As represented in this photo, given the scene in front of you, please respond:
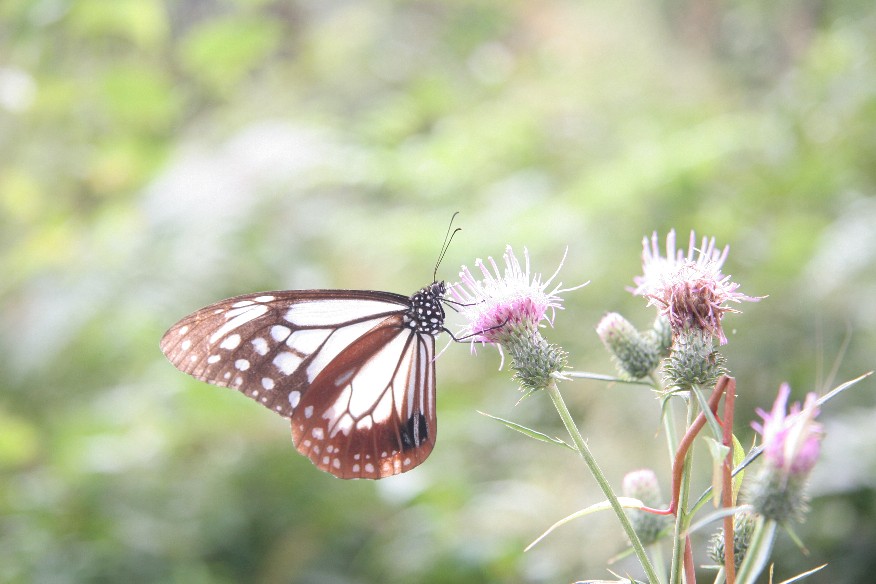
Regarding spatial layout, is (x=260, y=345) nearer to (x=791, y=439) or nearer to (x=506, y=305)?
(x=506, y=305)

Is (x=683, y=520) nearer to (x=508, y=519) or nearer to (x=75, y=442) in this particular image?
(x=508, y=519)

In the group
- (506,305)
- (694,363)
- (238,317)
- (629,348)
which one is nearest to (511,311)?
(506,305)

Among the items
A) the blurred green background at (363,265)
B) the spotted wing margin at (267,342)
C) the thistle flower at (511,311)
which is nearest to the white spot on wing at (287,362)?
the spotted wing margin at (267,342)

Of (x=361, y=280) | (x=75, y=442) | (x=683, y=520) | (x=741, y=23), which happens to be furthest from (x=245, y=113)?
(x=683, y=520)

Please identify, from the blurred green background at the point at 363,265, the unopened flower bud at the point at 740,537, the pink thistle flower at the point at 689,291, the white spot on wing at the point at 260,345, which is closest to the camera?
the unopened flower bud at the point at 740,537

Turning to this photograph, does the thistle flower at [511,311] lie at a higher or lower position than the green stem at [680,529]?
higher

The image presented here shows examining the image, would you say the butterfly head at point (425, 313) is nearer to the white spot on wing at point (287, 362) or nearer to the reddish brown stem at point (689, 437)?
the white spot on wing at point (287, 362)
